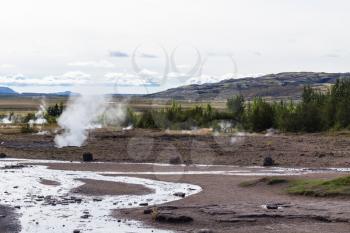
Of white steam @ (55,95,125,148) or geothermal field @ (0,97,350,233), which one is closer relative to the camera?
geothermal field @ (0,97,350,233)

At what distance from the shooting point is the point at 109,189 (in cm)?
3753

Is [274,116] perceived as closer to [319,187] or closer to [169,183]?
[169,183]

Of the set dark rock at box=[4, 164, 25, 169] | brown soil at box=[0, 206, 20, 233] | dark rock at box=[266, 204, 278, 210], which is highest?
brown soil at box=[0, 206, 20, 233]

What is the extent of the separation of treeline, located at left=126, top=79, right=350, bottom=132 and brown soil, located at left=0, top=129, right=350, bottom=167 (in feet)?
24.8

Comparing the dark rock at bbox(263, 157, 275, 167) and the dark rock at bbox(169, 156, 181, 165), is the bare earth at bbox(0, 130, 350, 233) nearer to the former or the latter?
the dark rock at bbox(169, 156, 181, 165)

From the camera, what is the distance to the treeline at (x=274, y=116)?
9231cm

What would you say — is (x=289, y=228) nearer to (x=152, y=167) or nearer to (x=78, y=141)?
(x=152, y=167)

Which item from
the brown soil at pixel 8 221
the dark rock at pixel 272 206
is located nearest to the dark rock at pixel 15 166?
the brown soil at pixel 8 221

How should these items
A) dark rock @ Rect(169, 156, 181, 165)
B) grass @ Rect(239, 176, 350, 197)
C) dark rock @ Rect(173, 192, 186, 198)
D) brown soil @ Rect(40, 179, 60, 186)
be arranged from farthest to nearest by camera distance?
dark rock @ Rect(169, 156, 181, 165) → brown soil @ Rect(40, 179, 60, 186) → dark rock @ Rect(173, 192, 186, 198) → grass @ Rect(239, 176, 350, 197)

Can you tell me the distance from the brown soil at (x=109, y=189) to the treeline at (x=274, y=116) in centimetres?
5592

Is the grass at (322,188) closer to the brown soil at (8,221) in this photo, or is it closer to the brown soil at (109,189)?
the brown soil at (109,189)

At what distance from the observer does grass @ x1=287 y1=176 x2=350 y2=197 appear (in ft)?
108

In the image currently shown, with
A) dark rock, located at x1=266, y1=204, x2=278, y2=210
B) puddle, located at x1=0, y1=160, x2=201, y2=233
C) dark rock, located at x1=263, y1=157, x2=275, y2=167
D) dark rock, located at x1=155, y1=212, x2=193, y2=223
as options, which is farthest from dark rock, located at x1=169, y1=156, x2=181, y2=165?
dark rock, located at x1=155, y1=212, x2=193, y2=223

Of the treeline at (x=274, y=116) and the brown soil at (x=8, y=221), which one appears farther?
the treeline at (x=274, y=116)
